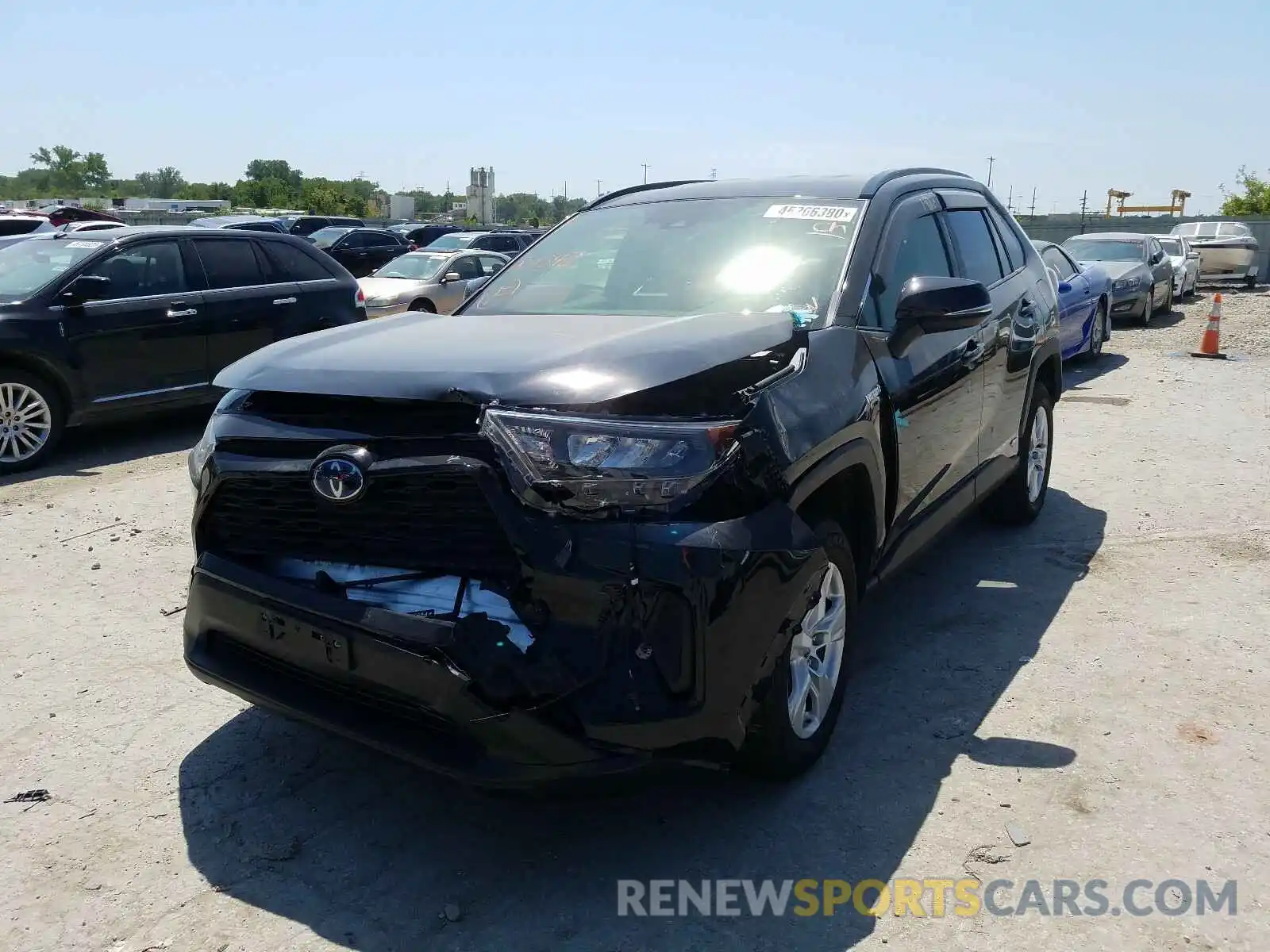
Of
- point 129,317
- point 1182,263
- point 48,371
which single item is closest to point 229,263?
point 129,317

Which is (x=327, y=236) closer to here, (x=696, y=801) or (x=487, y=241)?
(x=487, y=241)

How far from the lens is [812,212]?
4.03 metres

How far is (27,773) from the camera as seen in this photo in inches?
133

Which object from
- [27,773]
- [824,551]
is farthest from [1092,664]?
[27,773]

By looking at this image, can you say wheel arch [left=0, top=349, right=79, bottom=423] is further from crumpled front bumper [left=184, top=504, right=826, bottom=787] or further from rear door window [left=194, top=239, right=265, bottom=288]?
crumpled front bumper [left=184, top=504, right=826, bottom=787]

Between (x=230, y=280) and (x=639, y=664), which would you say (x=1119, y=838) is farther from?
(x=230, y=280)

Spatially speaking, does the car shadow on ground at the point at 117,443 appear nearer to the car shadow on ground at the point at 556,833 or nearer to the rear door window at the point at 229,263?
the rear door window at the point at 229,263

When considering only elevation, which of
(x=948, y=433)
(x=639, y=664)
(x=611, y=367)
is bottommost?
(x=639, y=664)

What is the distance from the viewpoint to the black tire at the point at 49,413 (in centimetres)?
739

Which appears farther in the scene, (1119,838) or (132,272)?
(132,272)

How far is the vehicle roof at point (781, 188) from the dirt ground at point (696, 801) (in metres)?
1.87

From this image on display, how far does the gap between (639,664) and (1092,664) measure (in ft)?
8.22

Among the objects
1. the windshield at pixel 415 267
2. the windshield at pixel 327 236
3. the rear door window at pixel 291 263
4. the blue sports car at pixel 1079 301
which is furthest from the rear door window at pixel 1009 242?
the windshield at pixel 327 236

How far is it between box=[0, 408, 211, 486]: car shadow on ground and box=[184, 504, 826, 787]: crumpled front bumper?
220 inches
